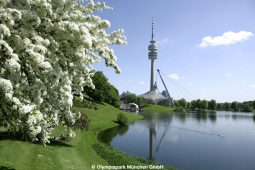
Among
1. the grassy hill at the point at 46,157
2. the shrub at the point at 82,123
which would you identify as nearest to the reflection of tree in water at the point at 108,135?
the shrub at the point at 82,123

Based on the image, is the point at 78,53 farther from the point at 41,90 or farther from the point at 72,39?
the point at 41,90

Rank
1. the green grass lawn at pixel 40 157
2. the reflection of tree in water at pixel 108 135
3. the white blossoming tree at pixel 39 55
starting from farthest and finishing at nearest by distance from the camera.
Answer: the reflection of tree in water at pixel 108 135, the green grass lawn at pixel 40 157, the white blossoming tree at pixel 39 55

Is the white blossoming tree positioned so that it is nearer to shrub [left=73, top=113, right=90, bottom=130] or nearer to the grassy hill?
the grassy hill

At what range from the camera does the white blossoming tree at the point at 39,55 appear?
1160cm

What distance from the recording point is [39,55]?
38.2 feet

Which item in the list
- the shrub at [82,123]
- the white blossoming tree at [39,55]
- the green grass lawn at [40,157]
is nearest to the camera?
the white blossoming tree at [39,55]

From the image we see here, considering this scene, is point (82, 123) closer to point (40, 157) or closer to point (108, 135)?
point (108, 135)

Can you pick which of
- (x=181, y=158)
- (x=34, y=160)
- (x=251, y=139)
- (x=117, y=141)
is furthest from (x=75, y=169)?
(x=251, y=139)

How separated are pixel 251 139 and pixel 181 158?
1146 inches

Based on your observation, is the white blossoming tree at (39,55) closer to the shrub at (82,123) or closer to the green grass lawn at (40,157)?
the green grass lawn at (40,157)

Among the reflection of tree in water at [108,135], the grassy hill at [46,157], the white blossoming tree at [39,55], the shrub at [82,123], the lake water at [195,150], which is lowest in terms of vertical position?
the lake water at [195,150]

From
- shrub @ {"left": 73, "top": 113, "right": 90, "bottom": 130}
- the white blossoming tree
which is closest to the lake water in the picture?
shrub @ {"left": 73, "top": 113, "right": 90, "bottom": 130}

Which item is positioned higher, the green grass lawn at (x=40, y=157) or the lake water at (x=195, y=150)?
the green grass lawn at (x=40, y=157)

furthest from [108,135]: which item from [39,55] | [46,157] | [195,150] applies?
[39,55]
